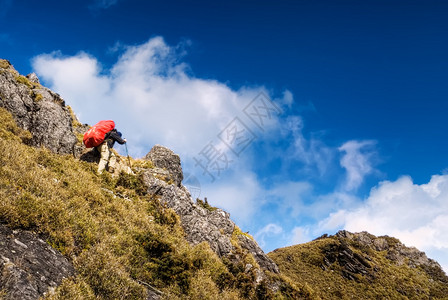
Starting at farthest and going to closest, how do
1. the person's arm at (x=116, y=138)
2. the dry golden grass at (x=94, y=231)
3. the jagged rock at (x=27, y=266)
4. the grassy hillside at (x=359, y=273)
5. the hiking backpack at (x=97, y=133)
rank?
the grassy hillside at (x=359, y=273) < the person's arm at (x=116, y=138) < the hiking backpack at (x=97, y=133) < the dry golden grass at (x=94, y=231) < the jagged rock at (x=27, y=266)

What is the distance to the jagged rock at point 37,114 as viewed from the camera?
1502 cm

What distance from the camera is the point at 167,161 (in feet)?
78.7

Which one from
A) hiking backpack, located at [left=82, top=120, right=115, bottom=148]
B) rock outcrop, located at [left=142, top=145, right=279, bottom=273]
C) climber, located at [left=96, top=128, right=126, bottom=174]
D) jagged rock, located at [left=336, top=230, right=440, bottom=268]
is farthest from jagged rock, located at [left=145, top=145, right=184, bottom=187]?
jagged rock, located at [left=336, top=230, right=440, bottom=268]

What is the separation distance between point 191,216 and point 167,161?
879 cm

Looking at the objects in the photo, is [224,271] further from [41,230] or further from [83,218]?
[41,230]

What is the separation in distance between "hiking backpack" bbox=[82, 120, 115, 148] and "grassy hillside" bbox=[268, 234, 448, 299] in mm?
34797

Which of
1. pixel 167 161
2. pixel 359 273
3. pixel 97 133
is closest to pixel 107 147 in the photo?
pixel 97 133

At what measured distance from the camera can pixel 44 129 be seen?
15398 mm

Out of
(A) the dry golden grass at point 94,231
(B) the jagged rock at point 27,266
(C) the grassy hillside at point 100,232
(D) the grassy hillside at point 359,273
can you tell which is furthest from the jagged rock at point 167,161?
(D) the grassy hillside at point 359,273

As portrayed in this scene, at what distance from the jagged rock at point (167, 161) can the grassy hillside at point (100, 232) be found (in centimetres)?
806

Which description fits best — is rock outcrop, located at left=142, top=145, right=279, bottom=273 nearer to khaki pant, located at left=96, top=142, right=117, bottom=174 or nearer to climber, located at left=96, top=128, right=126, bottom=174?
khaki pant, located at left=96, top=142, right=117, bottom=174

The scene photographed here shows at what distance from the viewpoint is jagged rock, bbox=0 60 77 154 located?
49.3 ft

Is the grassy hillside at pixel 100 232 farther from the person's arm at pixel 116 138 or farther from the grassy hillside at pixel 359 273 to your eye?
the grassy hillside at pixel 359 273

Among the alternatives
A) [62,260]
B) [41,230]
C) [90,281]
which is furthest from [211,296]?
[41,230]
